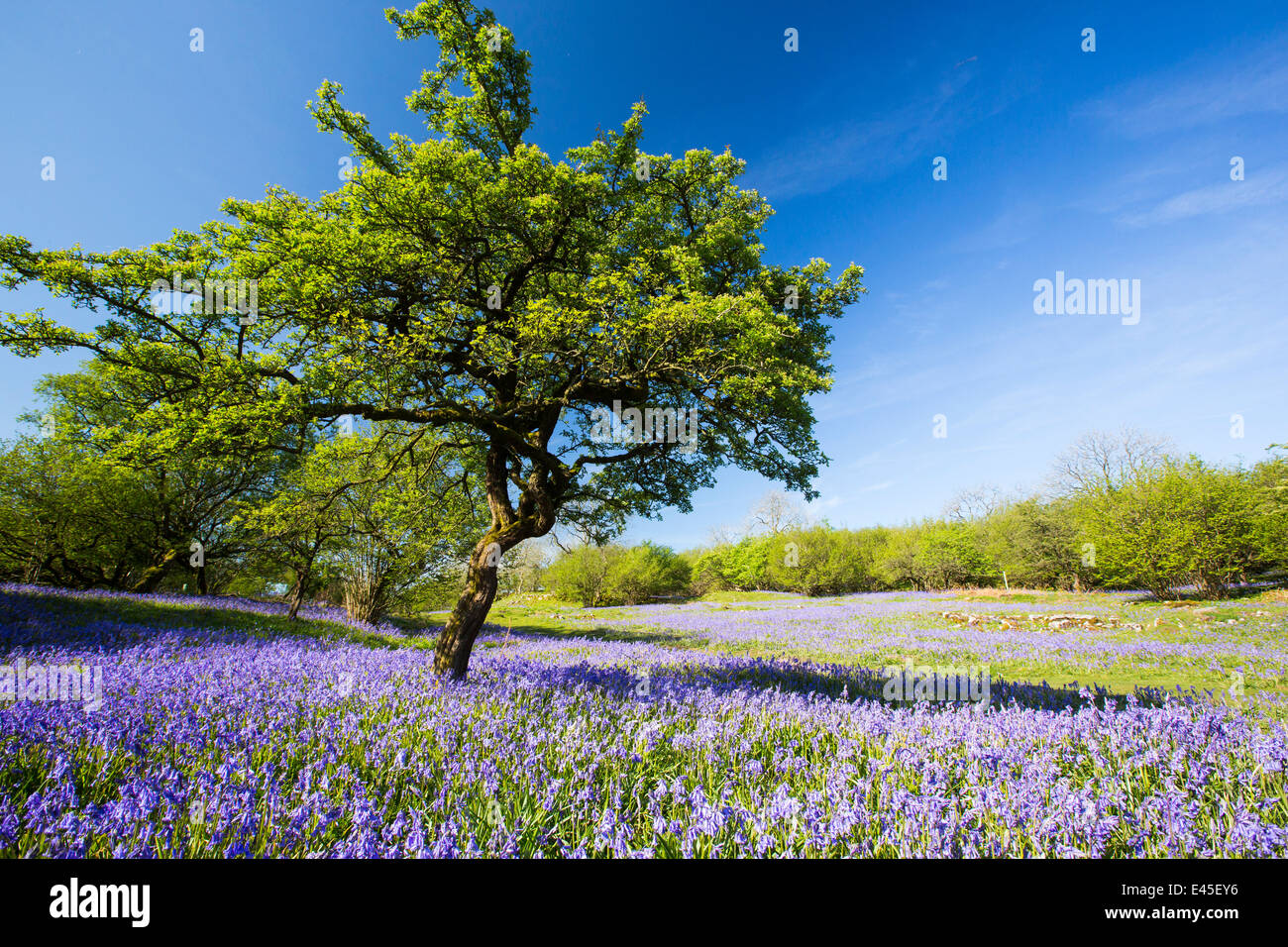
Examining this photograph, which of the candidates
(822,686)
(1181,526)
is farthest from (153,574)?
(1181,526)

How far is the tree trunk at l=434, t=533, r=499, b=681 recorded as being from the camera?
662 cm

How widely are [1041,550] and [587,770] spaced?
50051 mm

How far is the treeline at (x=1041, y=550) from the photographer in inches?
904

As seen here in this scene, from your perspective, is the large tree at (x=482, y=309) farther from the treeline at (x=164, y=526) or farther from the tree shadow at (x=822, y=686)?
the treeline at (x=164, y=526)

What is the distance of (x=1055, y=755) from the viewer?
345 cm

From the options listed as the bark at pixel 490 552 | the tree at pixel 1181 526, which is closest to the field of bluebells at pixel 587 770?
the bark at pixel 490 552

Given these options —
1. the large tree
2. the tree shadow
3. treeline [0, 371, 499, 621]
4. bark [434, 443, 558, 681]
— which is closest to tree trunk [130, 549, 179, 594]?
treeline [0, 371, 499, 621]

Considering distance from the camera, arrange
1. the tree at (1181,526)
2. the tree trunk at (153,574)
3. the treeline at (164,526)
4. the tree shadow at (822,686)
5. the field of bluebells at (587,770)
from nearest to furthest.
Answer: the field of bluebells at (587,770) < the tree shadow at (822,686) < the treeline at (164,526) < the tree trunk at (153,574) < the tree at (1181,526)

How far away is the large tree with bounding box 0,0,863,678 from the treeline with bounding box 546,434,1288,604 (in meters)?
10.9

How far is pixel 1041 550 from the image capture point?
39.5 m

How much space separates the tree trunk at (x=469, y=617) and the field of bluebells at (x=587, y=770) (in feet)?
0.97

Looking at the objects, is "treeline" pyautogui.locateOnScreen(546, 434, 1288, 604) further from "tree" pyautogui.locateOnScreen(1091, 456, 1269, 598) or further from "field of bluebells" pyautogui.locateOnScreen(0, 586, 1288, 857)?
"field of bluebells" pyautogui.locateOnScreen(0, 586, 1288, 857)
